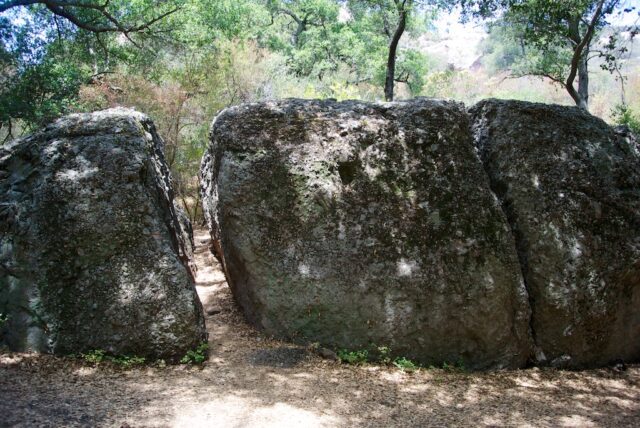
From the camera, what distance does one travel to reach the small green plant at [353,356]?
5.12 meters

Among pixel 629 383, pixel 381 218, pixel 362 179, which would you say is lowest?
pixel 629 383

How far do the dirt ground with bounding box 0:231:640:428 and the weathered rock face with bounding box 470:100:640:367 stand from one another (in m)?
0.44

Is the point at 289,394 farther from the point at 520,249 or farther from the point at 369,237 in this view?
the point at 520,249

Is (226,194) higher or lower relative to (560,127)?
lower

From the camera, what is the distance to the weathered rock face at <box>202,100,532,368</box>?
5.25 metres

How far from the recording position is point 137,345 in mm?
4680

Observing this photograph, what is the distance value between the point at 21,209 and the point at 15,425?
2.37m

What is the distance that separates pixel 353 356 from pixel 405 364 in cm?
52

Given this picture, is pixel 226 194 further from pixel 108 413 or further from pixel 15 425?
pixel 15 425

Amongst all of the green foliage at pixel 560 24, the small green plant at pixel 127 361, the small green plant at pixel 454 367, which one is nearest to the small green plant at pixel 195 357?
the small green plant at pixel 127 361

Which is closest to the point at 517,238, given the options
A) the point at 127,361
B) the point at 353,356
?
the point at 353,356

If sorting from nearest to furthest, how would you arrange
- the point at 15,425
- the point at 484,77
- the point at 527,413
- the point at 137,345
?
the point at 15,425 < the point at 527,413 < the point at 137,345 < the point at 484,77

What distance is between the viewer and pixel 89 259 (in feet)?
15.7

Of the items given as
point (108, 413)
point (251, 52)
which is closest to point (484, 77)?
point (251, 52)
